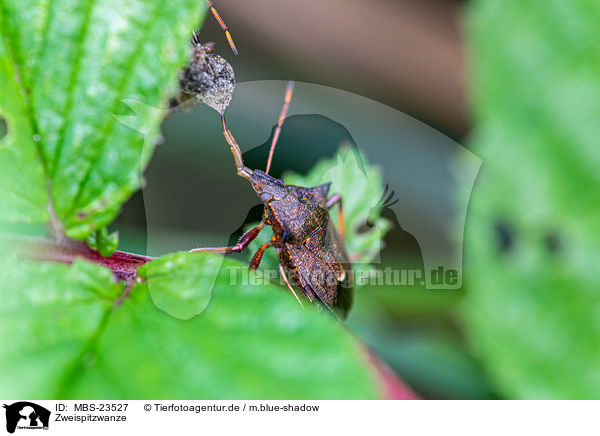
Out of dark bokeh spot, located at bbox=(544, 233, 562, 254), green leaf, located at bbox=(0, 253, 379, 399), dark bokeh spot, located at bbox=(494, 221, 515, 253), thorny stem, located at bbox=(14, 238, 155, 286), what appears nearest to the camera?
green leaf, located at bbox=(0, 253, 379, 399)

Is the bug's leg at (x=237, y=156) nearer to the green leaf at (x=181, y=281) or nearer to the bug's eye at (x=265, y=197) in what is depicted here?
the bug's eye at (x=265, y=197)

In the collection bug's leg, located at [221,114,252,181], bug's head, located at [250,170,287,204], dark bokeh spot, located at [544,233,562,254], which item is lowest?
bug's head, located at [250,170,287,204]

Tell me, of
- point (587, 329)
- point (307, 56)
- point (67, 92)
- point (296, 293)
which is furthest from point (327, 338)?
point (307, 56)

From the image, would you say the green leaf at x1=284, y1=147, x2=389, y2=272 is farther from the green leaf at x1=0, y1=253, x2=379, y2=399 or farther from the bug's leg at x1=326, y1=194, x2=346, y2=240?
the green leaf at x1=0, y1=253, x2=379, y2=399

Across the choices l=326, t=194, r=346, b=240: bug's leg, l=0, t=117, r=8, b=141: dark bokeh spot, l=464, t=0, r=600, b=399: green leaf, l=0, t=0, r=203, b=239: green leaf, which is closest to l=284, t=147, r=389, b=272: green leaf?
l=326, t=194, r=346, b=240: bug's leg

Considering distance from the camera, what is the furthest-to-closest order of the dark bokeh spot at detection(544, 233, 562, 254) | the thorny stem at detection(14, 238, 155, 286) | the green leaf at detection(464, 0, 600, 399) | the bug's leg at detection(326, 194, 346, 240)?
1. the dark bokeh spot at detection(544, 233, 562, 254)
2. the green leaf at detection(464, 0, 600, 399)
3. the bug's leg at detection(326, 194, 346, 240)
4. the thorny stem at detection(14, 238, 155, 286)

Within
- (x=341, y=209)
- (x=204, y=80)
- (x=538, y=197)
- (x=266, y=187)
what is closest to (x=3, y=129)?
(x=204, y=80)
